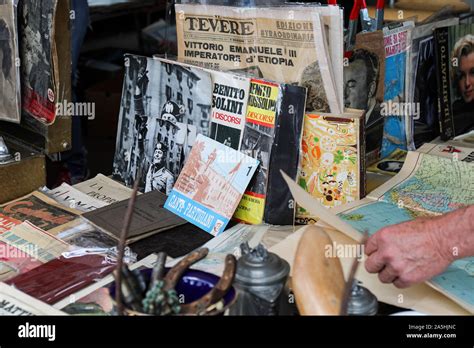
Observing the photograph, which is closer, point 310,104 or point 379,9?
point 310,104

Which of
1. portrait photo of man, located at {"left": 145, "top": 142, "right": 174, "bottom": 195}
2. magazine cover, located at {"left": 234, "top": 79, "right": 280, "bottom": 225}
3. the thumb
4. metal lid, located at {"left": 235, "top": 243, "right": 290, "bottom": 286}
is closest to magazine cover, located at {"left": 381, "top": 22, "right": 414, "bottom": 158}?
magazine cover, located at {"left": 234, "top": 79, "right": 280, "bottom": 225}

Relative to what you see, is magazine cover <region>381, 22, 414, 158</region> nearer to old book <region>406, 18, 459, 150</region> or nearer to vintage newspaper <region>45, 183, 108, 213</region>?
old book <region>406, 18, 459, 150</region>

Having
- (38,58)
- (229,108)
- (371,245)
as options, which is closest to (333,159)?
(229,108)

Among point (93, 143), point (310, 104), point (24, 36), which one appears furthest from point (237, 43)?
point (93, 143)

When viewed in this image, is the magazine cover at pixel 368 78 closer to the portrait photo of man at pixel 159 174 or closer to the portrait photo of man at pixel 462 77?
the portrait photo of man at pixel 462 77

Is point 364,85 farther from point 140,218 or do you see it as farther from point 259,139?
point 140,218

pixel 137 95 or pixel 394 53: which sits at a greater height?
pixel 394 53

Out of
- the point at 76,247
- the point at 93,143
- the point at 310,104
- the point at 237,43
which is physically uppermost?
the point at 237,43

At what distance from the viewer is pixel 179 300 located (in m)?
1.07

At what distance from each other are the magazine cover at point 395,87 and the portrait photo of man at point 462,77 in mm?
183

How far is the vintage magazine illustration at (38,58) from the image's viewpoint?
176 cm

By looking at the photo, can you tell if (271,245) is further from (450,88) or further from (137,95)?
(450,88)

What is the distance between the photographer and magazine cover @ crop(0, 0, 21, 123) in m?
Answer: 1.82
